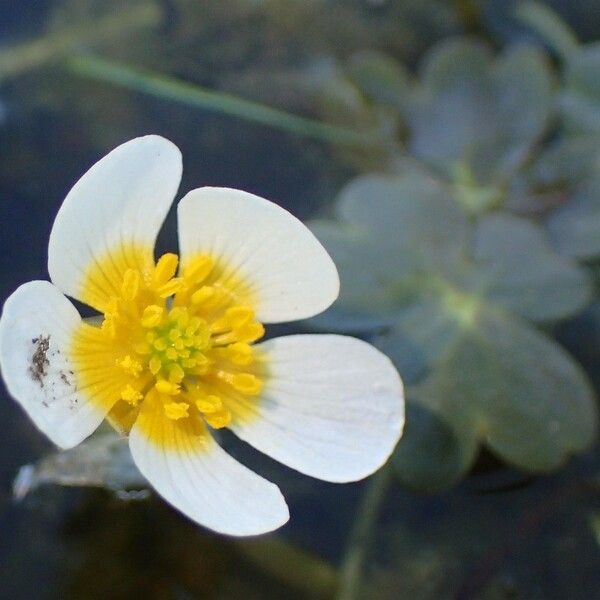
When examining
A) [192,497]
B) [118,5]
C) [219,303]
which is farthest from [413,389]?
[118,5]

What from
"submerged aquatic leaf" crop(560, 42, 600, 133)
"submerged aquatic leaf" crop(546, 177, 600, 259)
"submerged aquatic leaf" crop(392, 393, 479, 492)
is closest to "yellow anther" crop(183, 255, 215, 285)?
"submerged aquatic leaf" crop(392, 393, 479, 492)

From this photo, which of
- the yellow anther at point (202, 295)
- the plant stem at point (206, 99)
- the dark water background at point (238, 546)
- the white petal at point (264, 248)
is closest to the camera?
the white petal at point (264, 248)

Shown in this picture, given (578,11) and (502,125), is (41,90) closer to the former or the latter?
(502,125)

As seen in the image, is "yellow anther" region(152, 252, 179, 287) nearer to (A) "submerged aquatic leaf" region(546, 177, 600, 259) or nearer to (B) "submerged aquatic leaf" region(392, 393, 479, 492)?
(B) "submerged aquatic leaf" region(392, 393, 479, 492)

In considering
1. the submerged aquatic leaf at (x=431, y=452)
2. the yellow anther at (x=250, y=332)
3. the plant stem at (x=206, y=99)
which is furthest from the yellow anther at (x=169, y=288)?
the plant stem at (x=206, y=99)

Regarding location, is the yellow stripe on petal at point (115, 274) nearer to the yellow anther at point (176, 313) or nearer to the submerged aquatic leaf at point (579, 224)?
the yellow anther at point (176, 313)

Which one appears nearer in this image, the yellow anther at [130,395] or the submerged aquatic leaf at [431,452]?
the yellow anther at [130,395]

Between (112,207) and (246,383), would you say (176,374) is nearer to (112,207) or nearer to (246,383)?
(246,383)
